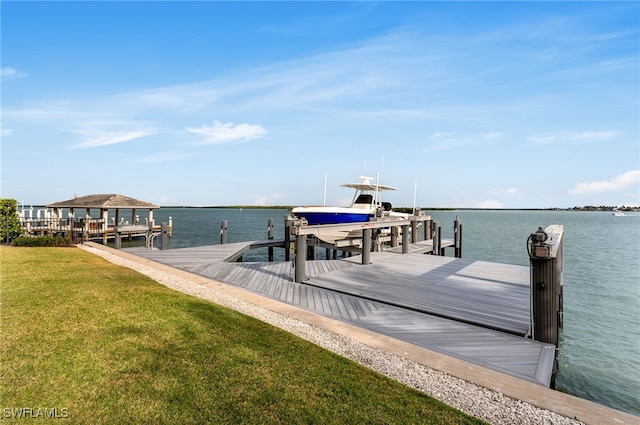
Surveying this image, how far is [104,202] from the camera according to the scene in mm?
25047

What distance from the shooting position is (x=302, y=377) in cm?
387

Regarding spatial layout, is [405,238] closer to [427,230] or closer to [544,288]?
[427,230]

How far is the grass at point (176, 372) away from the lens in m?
3.19

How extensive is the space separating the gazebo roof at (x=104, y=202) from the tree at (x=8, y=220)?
6706 mm

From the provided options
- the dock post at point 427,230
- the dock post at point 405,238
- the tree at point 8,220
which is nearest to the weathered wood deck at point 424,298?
the dock post at point 405,238

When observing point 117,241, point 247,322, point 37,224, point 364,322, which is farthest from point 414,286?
point 37,224

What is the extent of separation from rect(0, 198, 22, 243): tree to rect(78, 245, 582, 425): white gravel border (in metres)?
17.9

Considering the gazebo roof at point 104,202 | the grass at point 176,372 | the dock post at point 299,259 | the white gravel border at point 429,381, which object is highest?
the gazebo roof at point 104,202

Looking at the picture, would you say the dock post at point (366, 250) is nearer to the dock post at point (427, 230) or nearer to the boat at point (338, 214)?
the boat at point (338, 214)

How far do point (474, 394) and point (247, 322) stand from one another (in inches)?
141

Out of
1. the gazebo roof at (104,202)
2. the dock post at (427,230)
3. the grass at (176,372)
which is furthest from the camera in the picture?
the gazebo roof at (104,202)

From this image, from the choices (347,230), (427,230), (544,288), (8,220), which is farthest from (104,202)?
(544,288)

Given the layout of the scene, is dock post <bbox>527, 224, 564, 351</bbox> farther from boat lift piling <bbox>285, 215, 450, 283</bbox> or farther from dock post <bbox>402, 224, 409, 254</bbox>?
dock post <bbox>402, 224, 409, 254</bbox>

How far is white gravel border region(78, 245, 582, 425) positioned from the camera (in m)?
3.22
